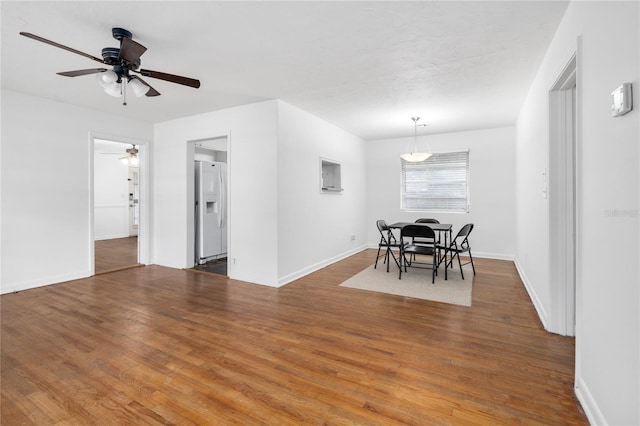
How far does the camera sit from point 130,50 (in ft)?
7.14

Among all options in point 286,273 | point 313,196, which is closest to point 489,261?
point 313,196

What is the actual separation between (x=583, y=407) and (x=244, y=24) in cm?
330

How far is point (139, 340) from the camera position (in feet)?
8.09

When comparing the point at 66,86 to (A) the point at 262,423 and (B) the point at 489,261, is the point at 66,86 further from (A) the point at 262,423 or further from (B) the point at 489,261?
(B) the point at 489,261

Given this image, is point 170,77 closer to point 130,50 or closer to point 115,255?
point 130,50

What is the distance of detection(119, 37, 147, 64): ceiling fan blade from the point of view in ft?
6.79

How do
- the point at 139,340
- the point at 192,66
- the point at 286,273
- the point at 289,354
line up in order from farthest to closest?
the point at 286,273
the point at 192,66
the point at 139,340
the point at 289,354

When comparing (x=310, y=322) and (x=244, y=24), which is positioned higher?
(x=244, y=24)

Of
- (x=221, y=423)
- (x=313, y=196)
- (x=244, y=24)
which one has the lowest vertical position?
(x=221, y=423)

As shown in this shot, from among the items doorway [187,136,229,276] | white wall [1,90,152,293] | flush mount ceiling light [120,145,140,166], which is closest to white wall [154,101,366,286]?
doorway [187,136,229,276]

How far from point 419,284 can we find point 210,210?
3.91 metres

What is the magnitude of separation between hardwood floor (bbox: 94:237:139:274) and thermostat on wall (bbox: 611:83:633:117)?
19.6ft

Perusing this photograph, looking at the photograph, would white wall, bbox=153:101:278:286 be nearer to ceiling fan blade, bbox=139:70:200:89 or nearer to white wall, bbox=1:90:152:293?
white wall, bbox=1:90:152:293

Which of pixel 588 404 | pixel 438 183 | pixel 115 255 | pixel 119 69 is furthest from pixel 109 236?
pixel 588 404
